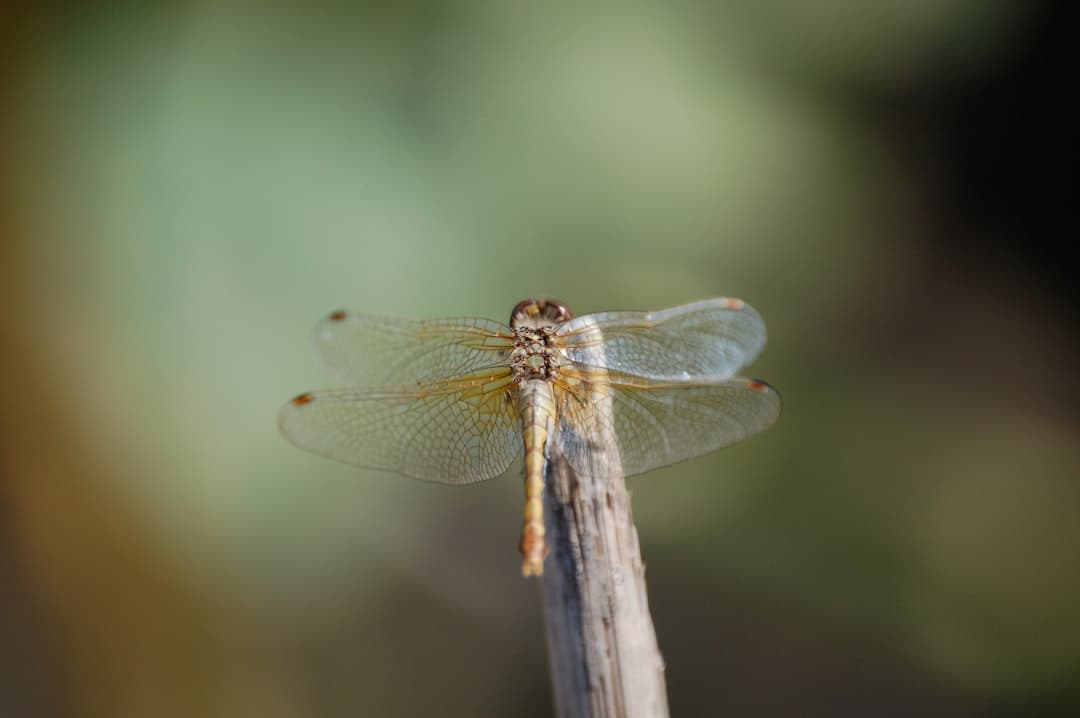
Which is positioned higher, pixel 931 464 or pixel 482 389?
pixel 931 464

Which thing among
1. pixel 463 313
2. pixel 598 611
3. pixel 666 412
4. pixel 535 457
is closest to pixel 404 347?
pixel 535 457

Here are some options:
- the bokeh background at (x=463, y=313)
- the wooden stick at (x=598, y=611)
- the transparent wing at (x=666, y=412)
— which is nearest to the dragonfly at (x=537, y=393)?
the transparent wing at (x=666, y=412)

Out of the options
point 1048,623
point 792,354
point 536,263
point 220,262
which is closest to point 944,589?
point 1048,623

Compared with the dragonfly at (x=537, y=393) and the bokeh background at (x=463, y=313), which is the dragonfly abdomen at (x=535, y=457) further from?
the bokeh background at (x=463, y=313)

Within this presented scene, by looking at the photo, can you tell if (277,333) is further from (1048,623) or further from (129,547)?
(1048,623)

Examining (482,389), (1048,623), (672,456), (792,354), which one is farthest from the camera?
(792,354)

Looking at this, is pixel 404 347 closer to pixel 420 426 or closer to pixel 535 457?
pixel 420 426

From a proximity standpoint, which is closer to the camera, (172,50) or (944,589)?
(944,589)
